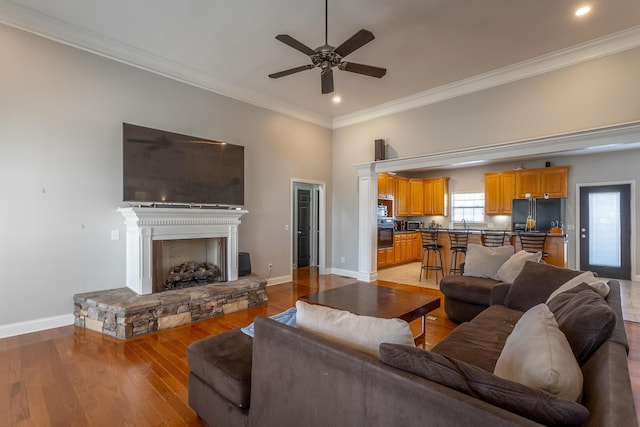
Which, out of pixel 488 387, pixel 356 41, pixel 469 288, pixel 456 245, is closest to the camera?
pixel 488 387

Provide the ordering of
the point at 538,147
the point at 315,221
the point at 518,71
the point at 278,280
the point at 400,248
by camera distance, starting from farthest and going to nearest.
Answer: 1. the point at 400,248
2. the point at 315,221
3. the point at 278,280
4. the point at 518,71
5. the point at 538,147

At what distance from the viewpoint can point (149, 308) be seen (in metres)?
3.45

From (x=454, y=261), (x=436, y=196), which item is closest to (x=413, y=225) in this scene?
(x=436, y=196)

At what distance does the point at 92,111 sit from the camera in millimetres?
3785

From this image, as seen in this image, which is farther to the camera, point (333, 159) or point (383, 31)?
point (333, 159)

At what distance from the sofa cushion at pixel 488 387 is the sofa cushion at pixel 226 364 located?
37.1 inches

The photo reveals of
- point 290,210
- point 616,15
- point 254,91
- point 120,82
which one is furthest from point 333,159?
point 616,15

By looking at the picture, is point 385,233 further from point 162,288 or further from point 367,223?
point 162,288

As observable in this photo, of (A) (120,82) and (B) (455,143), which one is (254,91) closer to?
(A) (120,82)

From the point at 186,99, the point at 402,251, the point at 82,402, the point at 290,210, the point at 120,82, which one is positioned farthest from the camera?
the point at 402,251

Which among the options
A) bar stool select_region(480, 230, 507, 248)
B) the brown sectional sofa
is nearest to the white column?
bar stool select_region(480, 230, 507, 248)

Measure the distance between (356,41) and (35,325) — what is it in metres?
4.61

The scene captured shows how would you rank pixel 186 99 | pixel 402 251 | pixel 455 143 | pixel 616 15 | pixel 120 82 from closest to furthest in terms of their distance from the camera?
pixel 616 15, pixel 120 82, pixel 186 99, pixel 455 143, pixel 402 251

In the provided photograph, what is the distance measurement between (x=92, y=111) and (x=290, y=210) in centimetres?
347
